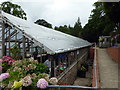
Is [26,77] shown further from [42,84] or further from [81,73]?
[81,73]

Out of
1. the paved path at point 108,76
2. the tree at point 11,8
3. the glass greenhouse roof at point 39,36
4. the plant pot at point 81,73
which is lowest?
the plant pot at point 81,73

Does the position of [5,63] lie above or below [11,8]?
below

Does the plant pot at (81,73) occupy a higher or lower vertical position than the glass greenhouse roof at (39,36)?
lower

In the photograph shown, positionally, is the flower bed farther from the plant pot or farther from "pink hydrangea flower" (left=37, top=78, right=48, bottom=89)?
the plant pot

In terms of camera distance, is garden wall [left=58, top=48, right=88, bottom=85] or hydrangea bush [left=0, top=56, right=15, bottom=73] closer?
hydrangea bush [left=0, top=56, right=15, bottom=73]

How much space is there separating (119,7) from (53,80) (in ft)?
24.5

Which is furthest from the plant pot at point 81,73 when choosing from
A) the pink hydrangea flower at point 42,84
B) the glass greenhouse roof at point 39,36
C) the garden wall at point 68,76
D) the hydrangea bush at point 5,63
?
the pink hydrangea flower at point 42,84

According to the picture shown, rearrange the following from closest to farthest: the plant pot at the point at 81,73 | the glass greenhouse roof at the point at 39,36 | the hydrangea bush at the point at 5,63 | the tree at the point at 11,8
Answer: the hydrangea bush at the point at 5,63, the glass greenhouse roof at the point at 39,36, the plant pot at the point at 81,73, the tree at the point at 11,8

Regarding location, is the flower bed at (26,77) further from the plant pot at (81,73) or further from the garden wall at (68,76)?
the plant pot at (81,73)

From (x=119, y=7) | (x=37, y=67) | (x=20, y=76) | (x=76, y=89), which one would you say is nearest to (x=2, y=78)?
(x=20, y=76)

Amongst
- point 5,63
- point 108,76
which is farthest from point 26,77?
point 108,76

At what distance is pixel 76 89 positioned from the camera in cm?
249

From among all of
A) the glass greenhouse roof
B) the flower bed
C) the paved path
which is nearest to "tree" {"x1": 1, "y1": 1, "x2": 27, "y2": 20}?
the glass greenhouse roof

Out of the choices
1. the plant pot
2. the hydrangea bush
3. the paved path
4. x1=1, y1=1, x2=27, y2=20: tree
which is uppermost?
x1=1, y1=1, x2=27, y2=20: tree
